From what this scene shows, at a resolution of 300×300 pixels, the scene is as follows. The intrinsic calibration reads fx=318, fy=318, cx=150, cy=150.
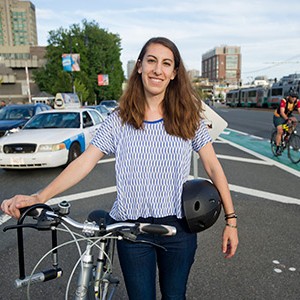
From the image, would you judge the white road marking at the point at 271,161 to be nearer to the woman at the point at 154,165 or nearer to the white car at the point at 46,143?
the white car at the point at 46,143

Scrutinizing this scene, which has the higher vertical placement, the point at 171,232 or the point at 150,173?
the point at 150,173

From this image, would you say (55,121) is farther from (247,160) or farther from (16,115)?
(247,160)

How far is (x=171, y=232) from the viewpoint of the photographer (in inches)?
56.1

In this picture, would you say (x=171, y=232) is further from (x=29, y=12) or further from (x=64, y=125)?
(x=29, y=12)

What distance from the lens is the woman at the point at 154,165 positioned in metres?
1.76

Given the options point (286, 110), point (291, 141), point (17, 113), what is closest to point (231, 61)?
point (17, 113)

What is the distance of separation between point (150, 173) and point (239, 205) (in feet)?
12.2

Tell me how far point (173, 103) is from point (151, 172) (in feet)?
1.42

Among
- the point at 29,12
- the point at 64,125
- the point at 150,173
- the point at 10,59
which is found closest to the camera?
the point at 150,173

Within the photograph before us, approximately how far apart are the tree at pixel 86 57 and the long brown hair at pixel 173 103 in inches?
1935

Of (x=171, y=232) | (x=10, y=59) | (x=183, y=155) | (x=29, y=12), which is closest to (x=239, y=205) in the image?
(x=183, y=155)

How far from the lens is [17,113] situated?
12.5 meters

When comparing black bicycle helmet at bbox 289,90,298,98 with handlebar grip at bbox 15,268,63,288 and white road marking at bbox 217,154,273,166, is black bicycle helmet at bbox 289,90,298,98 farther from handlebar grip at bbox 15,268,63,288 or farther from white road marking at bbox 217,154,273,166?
handlebar grip at bbox 15,268,63,288

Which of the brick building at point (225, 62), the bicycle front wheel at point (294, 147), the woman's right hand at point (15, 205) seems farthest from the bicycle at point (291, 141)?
the brick building at point (225, 62)
